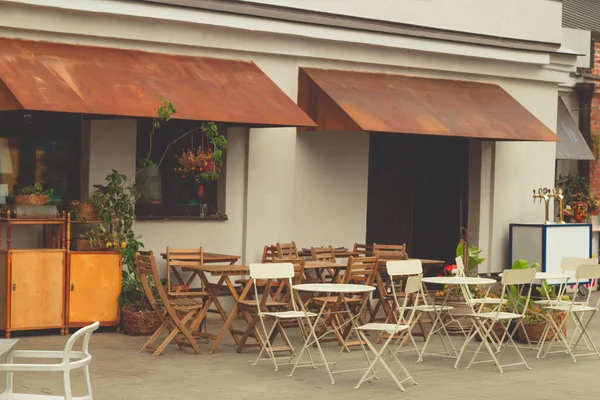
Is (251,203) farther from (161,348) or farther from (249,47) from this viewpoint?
(161,348)

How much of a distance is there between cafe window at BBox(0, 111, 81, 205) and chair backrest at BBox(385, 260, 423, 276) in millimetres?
3964

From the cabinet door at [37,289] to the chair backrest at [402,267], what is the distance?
3604mm

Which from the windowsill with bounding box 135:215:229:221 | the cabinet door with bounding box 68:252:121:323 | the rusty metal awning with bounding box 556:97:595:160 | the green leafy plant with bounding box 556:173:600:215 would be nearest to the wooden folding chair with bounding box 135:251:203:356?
the cabinet door with bounding box 68:252:121:323

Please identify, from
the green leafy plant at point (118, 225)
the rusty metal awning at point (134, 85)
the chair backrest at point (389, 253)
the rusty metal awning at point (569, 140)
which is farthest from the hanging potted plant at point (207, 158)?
the rusty metal awning at point (569, 140)

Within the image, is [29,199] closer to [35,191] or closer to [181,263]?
[35,191]

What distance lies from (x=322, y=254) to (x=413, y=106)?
280 centimetres

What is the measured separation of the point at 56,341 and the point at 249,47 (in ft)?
15.0

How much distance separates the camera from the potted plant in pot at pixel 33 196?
40.5 feet

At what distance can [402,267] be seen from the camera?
11602mm

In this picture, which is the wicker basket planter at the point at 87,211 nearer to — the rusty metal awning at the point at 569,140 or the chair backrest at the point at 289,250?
the chair backrest at the point at 289,250

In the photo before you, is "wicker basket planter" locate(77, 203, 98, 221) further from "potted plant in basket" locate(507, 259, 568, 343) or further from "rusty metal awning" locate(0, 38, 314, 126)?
"potted plant in basket" locate(507, 259, 568, 343)

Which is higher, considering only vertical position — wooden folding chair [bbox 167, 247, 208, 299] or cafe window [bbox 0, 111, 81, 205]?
cafe window [bbox 0, 111, 81, 205]

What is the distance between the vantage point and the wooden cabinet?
41.3 ft

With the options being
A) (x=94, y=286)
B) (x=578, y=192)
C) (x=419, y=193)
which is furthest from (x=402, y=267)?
(x=578, y=192)
